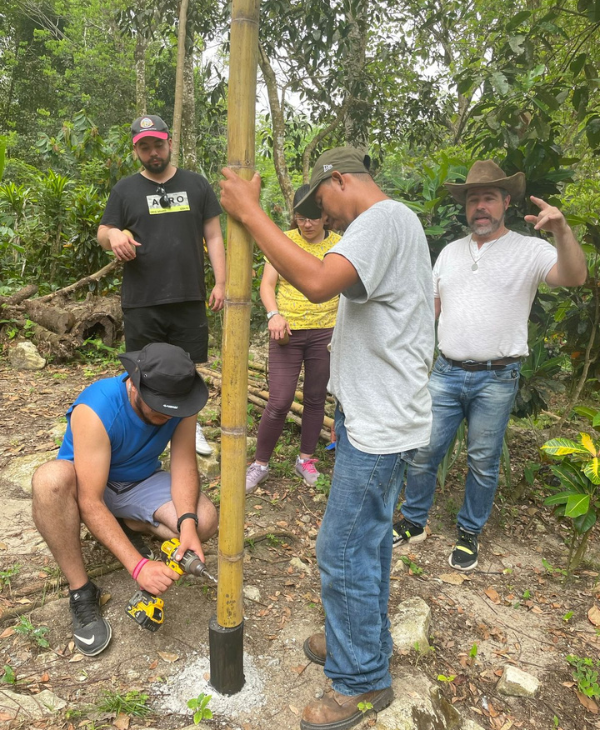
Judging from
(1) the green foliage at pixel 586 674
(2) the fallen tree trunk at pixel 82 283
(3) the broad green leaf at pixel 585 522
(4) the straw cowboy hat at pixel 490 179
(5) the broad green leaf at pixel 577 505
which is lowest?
(1) the green foliage at pixel 586 674

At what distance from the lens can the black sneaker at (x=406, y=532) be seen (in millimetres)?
3330

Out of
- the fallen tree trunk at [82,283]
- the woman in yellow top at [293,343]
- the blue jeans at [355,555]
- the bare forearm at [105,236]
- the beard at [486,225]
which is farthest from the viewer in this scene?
the fallen tree trunk at [82,283]

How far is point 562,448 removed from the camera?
295 centimetres

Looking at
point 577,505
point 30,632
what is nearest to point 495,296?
point 577,505

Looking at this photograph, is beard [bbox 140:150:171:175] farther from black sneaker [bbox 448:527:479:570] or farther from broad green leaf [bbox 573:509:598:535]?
broad green leaf [bbox 573:509:598:535]

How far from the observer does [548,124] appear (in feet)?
10.8

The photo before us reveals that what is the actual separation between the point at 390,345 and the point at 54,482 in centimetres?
150

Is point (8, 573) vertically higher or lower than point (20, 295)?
lower

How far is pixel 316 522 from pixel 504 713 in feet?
4.88

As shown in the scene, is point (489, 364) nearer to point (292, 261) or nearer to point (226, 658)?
point (292, 261)

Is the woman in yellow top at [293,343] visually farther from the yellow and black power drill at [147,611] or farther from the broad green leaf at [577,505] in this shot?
the broad green leaf at [577,505]

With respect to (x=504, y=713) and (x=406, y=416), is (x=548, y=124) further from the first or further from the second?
(x=504, y=713)

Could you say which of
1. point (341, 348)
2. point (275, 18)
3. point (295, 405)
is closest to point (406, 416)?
point (341, 348)

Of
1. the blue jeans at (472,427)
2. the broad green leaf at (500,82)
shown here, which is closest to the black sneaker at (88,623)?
the blue jeans at (472,427)
